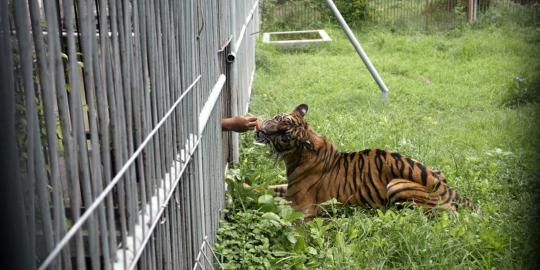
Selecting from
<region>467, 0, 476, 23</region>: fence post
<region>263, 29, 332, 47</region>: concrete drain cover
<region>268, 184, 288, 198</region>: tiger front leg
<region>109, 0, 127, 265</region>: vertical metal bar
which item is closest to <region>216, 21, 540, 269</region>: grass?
<region>268, 184, 288, 198</region>: tiger front leg

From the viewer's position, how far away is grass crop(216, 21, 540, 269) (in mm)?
3779

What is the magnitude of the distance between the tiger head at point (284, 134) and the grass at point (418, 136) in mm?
356

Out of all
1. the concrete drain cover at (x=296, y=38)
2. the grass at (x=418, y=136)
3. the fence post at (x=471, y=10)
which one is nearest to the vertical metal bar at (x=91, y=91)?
the grass at (x=418, y=136)

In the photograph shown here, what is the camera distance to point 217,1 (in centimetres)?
432

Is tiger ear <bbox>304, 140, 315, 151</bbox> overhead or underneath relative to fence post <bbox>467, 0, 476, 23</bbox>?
underneath

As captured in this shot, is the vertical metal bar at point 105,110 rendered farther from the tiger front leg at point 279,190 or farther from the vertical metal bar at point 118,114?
the tiger front leg at point 279,190

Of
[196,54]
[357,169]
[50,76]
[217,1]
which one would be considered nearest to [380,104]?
[357,169]

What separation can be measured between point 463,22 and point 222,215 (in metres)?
12.8

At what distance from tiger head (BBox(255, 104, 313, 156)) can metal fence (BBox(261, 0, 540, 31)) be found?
11.3 meters

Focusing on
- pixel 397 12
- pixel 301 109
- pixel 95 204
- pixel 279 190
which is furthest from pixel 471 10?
pixel 95 204

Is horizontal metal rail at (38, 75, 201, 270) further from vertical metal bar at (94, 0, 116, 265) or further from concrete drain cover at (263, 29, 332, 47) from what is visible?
concrete drain cover at (263, 29, 332, 47)

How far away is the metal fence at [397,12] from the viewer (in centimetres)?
1561

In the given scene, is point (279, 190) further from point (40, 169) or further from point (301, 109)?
point (40, 169)

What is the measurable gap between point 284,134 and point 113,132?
345 cm
